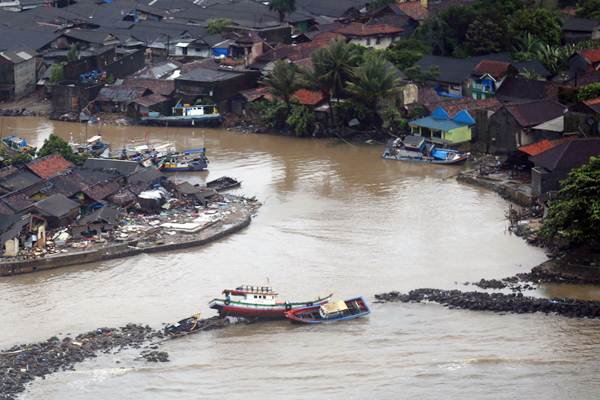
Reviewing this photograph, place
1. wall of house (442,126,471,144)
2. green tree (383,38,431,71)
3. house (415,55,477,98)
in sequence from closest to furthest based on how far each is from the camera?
wall of house (442,126,471,144) < house (415,55,477,98) < green tree (383,38,431,71)

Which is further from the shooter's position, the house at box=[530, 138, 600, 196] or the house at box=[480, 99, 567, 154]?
the house at box=[480, 99, 567, 154]

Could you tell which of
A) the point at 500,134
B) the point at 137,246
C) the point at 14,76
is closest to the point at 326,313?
the point at 137,246

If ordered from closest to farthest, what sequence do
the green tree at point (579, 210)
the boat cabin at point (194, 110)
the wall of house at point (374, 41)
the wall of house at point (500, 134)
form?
the green tree at point (579, 210)
the wall of house at point (500, 134)
the boat cabin at point (194, 110)
the wall of house at point (374, 41)

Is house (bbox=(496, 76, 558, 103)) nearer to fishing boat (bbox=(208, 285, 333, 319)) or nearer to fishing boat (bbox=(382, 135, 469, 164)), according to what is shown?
fishing boat (bbox=(382, 135, 469, 164))

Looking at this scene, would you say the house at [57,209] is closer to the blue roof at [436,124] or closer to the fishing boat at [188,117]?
the blue roof at [436,124]

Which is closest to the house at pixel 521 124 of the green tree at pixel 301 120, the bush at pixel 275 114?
the green tree at pixel 301 120

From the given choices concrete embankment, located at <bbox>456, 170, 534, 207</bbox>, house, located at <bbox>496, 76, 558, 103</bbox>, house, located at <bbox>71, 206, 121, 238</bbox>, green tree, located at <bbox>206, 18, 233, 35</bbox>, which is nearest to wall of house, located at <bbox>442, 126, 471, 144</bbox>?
concrete embankment, located at <bbox>456, 170, 534, 207</bbox>
